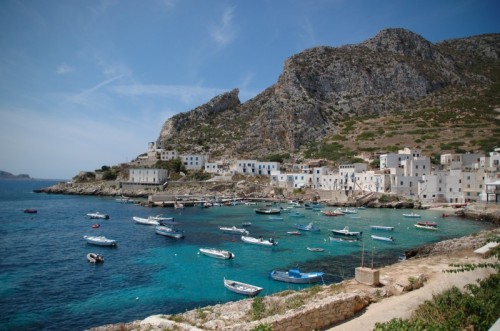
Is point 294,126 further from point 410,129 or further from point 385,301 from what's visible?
point 385,301

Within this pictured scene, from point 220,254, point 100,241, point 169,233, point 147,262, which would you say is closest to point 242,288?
point 220,254

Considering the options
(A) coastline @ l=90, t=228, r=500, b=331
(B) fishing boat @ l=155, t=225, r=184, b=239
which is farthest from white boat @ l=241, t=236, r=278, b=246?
(A) coastline @ l=90, t=228, r=500, b=331

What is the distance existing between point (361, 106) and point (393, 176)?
62.3 m

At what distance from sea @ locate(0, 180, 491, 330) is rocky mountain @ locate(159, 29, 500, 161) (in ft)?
191

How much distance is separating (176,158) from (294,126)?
39.2m

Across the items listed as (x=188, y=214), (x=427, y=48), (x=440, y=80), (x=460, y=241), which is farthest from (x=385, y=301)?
(x=427, y=48)

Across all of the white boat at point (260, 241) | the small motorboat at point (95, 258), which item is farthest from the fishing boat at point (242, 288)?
the white boat at point (260, 241)

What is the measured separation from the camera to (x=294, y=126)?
114125 millimetres

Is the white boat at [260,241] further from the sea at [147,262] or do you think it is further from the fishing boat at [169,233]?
the fishing boat at [169,233]

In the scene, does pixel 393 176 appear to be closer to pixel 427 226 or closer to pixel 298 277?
pixel 427 226

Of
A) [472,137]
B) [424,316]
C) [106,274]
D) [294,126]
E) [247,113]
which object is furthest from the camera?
[247,113]

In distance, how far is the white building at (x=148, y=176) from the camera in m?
97.6

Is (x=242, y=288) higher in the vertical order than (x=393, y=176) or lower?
lower

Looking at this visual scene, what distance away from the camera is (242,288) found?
2138 cm
